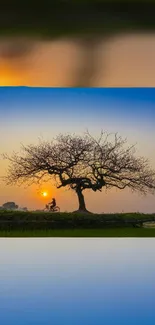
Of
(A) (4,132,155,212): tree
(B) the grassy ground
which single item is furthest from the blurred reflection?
(B) the grassy ground

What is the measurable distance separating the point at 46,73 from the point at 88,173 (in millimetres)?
492

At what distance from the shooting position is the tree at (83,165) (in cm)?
211

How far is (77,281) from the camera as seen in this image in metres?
1.44

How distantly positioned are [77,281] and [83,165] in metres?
0.79

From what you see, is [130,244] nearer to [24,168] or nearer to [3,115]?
[24,168]

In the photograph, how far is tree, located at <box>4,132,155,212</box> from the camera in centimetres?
211

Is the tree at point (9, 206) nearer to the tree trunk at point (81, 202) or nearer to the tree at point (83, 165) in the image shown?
the tree at point (83, 165)

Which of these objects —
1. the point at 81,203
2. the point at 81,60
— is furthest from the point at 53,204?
the point at 81,60

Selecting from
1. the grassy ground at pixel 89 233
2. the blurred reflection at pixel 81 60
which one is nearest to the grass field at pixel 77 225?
the grassy ground at pixel 89 233

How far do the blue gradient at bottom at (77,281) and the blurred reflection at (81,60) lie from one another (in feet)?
1.96

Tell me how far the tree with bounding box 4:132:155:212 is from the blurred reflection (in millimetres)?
310

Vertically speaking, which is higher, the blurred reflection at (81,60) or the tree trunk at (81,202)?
the blurred reflection at (81,60)

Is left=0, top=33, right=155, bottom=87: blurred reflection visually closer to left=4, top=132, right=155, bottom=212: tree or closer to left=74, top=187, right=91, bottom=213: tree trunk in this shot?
left=4, top=132, right=155, bottom=212: tree

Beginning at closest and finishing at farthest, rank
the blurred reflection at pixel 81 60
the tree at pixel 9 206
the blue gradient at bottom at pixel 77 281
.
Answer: the blue gradient at bottom at pixel 77 281 < the blurred reflection at pixel 81 60 < the tree at pixel 9 206
